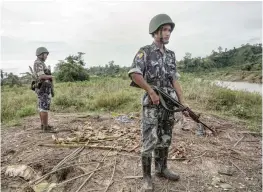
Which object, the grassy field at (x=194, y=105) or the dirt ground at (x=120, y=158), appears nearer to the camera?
the dirt ground at (x=120, y=158)

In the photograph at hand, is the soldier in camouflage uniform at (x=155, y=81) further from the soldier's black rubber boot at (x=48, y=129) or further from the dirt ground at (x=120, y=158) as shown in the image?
the soldier's black rubber boot at (x=48, y=129)

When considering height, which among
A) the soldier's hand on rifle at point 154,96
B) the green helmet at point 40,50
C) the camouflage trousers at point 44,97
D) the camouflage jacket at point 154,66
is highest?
the green helmet at point 40,50

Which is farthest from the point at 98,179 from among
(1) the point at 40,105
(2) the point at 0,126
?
(2) the point at 0,126

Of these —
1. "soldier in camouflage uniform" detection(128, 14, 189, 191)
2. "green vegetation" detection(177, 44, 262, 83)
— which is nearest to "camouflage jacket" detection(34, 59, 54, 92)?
"soldier in camouflage uniform" detection(128, 14, 189, 191)

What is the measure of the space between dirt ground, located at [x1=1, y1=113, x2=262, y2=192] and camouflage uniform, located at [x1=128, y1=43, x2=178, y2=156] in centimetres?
68

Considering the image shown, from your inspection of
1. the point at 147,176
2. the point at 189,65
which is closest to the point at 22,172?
the point at 147,176

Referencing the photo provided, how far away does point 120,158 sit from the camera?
12.9 ft

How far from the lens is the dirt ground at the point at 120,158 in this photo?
3291 millimetres

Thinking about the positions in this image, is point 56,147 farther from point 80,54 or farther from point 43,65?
point 80,54

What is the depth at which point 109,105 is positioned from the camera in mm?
8266

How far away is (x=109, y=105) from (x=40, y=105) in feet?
10.3

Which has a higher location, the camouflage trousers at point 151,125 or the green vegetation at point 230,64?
the green vegetation at point 230,64

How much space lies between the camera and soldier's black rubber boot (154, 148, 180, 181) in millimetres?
3242

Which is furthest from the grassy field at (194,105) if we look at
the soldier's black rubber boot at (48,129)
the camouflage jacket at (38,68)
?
the camouflage jacket at (38,68)
